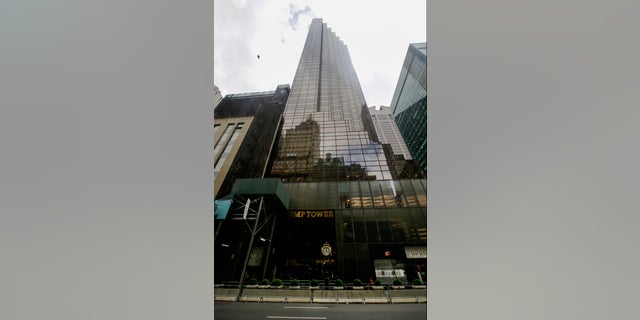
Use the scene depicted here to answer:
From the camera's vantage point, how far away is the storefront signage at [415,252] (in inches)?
195

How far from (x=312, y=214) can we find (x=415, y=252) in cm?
210

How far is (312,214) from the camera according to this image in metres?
5.75

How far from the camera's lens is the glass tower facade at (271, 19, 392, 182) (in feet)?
20.3

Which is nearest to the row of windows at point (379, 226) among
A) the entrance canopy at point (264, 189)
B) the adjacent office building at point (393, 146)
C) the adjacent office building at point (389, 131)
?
the adjacent office building at point (393, 146)

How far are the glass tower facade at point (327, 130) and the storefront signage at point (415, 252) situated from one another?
169cm

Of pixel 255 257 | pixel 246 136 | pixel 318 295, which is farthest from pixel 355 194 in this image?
pixel 246 136

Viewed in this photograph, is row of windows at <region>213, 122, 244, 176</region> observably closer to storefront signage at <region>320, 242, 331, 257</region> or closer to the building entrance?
the building entrance

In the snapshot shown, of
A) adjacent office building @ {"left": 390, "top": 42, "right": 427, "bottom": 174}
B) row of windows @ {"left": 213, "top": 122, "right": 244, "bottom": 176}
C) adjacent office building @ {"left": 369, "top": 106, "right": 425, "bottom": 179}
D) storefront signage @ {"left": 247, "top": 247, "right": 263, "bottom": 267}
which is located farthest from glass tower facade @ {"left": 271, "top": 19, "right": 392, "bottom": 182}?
storefront signage @ {"left": 247, "top": 247, "right": 263, "bottom": 267}

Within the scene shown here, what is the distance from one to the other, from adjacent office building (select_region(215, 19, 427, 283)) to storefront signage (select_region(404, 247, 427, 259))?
0.06 feet

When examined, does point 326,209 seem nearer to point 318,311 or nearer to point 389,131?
point 318,311
